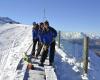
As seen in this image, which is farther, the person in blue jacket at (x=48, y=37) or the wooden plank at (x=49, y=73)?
the person in blue jacket at (x=48, y=37)

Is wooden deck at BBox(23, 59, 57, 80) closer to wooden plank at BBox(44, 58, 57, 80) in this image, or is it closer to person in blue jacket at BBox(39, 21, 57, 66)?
wooden plank at BBox(44, 58, 57, 80)

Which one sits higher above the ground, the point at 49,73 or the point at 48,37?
the point at 48,37

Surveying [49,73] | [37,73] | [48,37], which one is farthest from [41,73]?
[48,37]

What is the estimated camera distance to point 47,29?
13.6m

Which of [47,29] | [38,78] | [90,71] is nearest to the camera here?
[38,78]

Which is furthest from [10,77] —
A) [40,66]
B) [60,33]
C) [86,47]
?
[60,33]

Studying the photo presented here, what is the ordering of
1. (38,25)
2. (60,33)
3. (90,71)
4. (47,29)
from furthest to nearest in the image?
(60,33) → (90,71) → (38,25) → (47,29)

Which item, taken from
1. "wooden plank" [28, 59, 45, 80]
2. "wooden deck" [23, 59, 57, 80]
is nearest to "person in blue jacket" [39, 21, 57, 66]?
"wooden plank" [28, 59, 45, 80]

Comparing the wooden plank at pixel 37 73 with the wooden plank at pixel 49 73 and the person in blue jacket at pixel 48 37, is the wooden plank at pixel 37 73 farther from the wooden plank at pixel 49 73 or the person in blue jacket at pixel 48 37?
the person in blue jacket at pixel 48 37

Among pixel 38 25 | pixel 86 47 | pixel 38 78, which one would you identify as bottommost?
pixel 38 78

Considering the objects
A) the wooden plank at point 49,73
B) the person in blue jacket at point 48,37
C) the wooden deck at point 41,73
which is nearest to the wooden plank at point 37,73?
the wooden deck at point 41,73

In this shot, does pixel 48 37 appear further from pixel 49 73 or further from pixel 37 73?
pixel 49 73

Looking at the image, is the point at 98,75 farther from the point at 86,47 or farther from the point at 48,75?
the point at 48,75

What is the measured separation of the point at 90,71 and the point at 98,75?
461 millimetres
